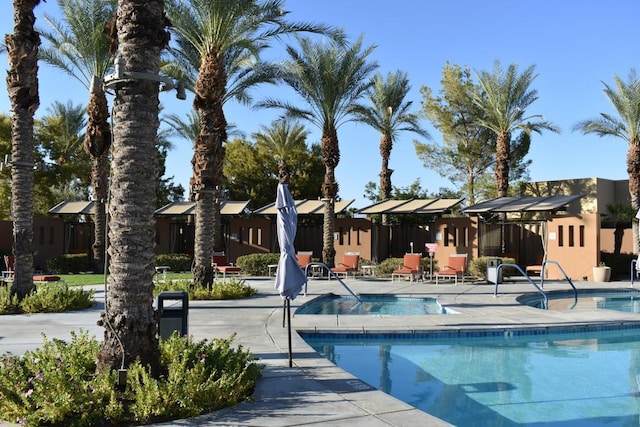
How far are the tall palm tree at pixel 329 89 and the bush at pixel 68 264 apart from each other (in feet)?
36.2

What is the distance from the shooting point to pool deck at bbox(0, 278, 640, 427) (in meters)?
5.61

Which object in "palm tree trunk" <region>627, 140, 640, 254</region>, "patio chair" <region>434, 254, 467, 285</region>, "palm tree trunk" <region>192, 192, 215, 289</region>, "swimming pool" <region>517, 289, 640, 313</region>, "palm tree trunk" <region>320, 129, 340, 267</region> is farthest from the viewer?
"palm tree trunk" <region>627, 140, 640, 254</region>

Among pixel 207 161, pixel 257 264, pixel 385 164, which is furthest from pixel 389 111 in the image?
pixel 207 161

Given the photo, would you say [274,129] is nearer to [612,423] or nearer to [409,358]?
[409,358]

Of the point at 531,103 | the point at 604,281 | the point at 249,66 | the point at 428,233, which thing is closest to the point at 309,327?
the point at 249,66

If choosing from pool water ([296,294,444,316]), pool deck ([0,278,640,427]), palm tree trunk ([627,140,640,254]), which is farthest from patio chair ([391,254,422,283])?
palm tree trunk ([627,140,640,254])

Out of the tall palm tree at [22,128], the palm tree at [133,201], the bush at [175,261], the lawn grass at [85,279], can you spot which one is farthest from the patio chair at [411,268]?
the palm tree at [133,201]

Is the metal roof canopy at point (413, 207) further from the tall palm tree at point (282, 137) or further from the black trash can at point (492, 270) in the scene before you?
the tall palm tree at point (282, 137)

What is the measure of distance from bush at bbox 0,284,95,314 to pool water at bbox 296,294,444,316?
5.06 metres

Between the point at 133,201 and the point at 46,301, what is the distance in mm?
7996

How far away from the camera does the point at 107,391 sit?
5.50 metres

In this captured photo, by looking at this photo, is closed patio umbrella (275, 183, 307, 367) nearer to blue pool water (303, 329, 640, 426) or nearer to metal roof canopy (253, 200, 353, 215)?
blue pool water (303, 329, 640, 426)

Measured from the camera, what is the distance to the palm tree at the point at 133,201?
20.0ft

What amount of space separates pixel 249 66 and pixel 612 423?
17929 millimetres
